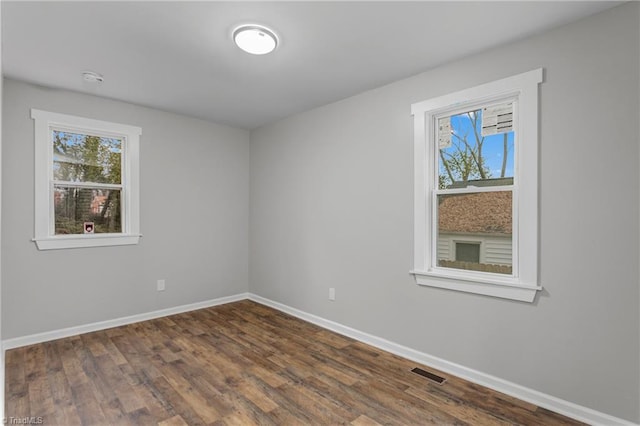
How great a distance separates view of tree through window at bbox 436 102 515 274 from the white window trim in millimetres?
76

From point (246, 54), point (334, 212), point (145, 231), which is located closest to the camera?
point (246, 54)

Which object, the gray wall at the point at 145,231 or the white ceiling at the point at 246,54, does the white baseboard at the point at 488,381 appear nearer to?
the gray wall at the point at 145,231

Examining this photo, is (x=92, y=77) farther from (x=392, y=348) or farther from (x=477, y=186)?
(x=392, y=348)

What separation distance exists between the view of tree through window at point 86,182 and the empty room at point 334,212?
0.02m

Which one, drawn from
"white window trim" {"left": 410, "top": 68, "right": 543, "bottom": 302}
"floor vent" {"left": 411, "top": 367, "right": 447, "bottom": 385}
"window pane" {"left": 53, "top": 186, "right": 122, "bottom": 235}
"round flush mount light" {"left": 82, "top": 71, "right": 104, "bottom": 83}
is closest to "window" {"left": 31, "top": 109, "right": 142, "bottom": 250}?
"window pane" {"left": 53, "top": 186, "right": 122, "bottom": 235}

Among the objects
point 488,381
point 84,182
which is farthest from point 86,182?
point 488,381

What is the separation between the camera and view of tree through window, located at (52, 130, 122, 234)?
3430 millimetres

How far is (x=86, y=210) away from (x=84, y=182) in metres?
0.30

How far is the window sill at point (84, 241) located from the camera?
328 cm

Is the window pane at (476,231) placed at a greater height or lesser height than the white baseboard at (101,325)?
greater

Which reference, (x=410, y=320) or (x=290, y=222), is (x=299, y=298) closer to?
(x=290, y=222)

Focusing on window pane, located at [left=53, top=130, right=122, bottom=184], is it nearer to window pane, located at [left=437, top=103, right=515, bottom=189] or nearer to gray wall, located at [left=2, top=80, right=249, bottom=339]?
gray wall, located at [left=2, top=80, right=249, bottom=339]

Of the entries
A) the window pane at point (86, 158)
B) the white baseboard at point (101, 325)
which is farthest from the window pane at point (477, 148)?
the window pane at point (86, 158)

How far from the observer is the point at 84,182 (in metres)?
3.57
